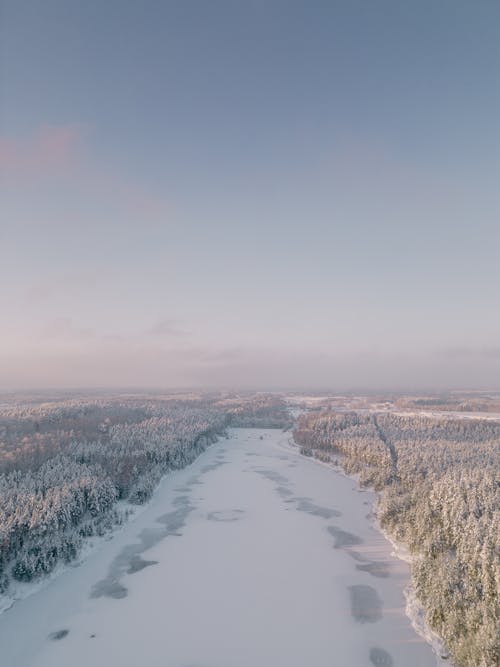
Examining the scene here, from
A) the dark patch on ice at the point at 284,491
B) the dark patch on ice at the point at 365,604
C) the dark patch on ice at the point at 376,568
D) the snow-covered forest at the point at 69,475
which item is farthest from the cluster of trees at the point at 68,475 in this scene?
the dark patch on ice at the point at 376,568

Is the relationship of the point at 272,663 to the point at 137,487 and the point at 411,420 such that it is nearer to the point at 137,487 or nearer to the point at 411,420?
the point at 137,487

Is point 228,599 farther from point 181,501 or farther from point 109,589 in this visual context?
point 181,501

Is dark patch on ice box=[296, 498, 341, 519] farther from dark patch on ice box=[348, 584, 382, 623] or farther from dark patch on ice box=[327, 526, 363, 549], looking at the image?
dark patch on ice box=[348, 584, 382, 623]

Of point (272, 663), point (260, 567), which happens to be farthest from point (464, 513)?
point (272, 663)

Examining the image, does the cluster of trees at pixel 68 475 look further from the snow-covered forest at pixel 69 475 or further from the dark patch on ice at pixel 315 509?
the dark patch on ice at pixel 315 509

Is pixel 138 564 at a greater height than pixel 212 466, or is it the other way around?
pixel 138 564

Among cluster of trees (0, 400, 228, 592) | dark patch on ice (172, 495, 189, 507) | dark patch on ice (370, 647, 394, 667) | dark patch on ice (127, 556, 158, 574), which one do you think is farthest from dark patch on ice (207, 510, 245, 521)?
dark patch on ice (370, 647, 394, 667)

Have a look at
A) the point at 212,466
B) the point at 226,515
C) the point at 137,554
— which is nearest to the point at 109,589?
the point at 137,554
